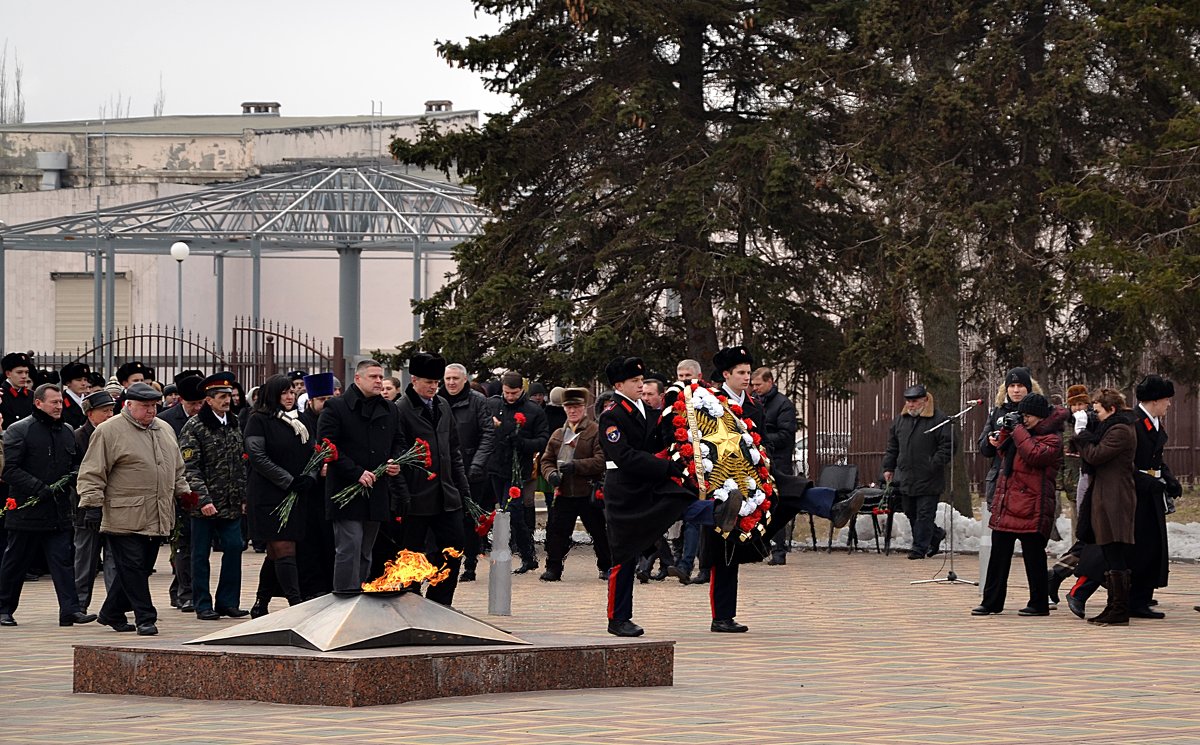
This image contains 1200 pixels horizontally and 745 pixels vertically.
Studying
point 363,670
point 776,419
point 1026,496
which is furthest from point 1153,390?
point 363,670

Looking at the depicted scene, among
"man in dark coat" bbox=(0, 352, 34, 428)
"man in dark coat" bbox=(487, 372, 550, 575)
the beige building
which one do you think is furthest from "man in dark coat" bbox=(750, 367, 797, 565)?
the beige building

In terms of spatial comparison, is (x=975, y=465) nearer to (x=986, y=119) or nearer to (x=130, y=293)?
(x=986, y=119)

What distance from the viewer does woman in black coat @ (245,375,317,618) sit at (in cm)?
1405

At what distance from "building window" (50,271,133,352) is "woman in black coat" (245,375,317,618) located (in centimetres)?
3921

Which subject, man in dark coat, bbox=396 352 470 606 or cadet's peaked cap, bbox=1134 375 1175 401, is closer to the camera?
man in dark coat, bbox=396 352 470 606

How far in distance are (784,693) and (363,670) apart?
211 centimetres

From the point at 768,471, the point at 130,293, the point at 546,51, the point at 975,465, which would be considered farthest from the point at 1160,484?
the point at 130,293

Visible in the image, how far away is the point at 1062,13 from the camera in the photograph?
2306 centimetres

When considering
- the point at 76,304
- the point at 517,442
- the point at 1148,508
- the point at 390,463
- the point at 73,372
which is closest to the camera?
the point at 390,463

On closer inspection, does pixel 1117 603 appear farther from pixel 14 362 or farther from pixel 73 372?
pixel 14 362

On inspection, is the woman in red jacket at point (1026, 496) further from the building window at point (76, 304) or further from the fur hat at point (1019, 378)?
the building window at point (76, 304)

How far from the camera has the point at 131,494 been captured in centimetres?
1319

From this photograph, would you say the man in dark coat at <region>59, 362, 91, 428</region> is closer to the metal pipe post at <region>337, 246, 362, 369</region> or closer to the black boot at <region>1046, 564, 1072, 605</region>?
the black boot at <region>1046, 564, 1072, 605</region>

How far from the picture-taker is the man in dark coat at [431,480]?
13312 mm
